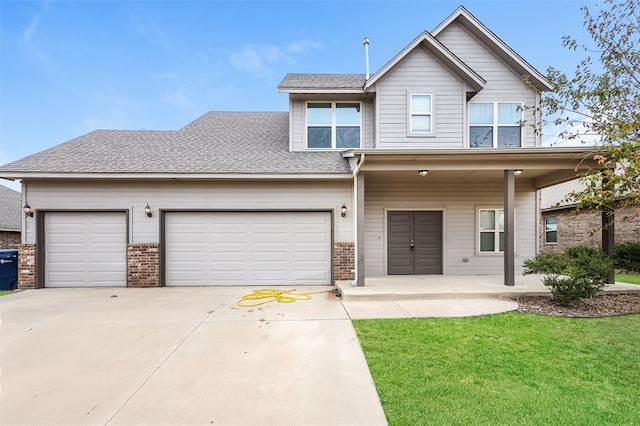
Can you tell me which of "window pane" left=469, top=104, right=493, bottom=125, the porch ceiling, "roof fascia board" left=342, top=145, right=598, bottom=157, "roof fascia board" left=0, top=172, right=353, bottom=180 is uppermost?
"window pane" left=469, top=104, right=493, bottom=125

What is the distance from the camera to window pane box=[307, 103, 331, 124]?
9.14m

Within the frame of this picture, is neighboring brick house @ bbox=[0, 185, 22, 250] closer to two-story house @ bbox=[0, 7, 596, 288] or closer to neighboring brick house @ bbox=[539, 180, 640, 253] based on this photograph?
two-story house @ bbox=[0, 7, 596, 288]

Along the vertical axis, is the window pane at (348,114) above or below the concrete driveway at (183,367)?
above

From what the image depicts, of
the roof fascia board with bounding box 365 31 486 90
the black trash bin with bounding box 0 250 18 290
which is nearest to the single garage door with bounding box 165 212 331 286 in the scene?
the black trash bin with bounding box 0 250 18 290

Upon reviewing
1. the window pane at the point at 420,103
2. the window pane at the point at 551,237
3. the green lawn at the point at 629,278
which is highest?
the window pane at the point at 420,103

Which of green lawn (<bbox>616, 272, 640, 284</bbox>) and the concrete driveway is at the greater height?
the concrete driveway

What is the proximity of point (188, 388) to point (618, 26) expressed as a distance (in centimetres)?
837

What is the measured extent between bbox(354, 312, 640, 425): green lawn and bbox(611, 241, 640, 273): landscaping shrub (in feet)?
26.8

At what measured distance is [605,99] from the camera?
15.0ft

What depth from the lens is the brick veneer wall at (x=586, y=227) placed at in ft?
38.2

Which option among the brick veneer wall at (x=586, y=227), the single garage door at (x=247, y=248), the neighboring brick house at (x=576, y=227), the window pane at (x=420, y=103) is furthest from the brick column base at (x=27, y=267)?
the neighboring brick house at (x=576, y=227)

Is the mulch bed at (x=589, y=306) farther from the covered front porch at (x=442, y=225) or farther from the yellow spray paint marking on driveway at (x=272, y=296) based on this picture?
the yellow spray paint marking on driveway at (x=272, y=296)

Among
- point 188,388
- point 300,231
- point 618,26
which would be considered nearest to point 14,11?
point 300,231

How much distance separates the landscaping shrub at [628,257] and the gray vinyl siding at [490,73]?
6036 millimetres
